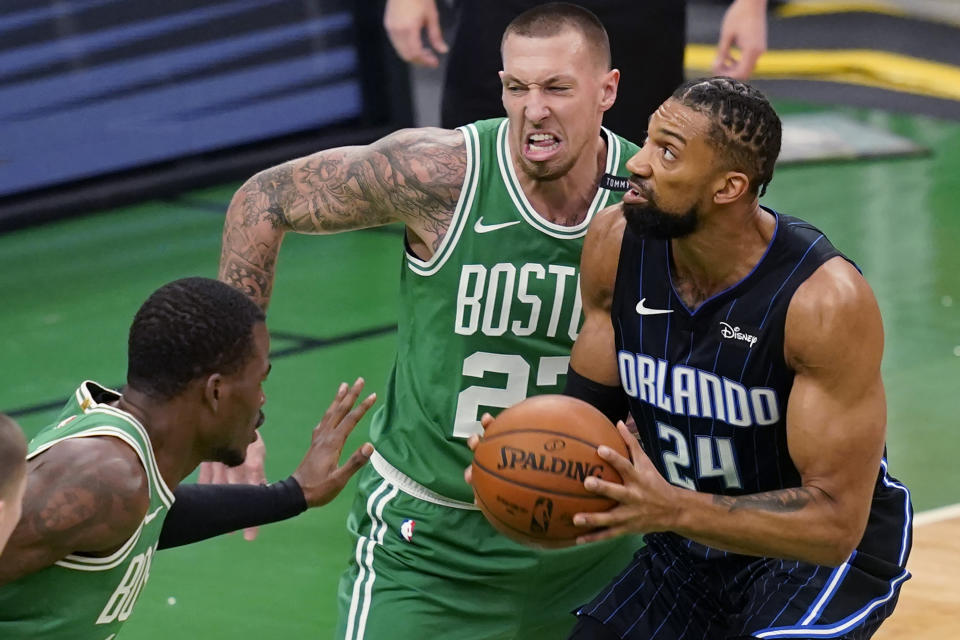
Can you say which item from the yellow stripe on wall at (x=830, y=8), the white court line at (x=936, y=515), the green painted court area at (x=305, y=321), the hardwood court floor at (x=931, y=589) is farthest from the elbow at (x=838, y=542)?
the yellow stripe on wall at (x=830, y=8)

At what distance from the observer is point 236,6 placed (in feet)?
40.4

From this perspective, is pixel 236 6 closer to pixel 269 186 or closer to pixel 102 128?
pixel 102 128

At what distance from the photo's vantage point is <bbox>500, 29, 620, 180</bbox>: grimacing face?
4617 mm

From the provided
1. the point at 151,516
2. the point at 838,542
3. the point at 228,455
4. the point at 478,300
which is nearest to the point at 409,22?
the point at 478,300

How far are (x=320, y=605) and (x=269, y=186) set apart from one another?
180 centimetres

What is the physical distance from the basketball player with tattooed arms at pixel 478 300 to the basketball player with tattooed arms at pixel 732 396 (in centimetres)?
35

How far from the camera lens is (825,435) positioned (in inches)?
152

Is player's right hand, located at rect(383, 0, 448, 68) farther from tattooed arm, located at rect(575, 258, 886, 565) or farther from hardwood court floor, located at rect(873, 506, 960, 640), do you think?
tattooed arm, located at rect(575, 258, 886, 565)

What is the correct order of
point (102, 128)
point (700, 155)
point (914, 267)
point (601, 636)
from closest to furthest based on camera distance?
point (700, 155)
point (601, 636)
point (914, 267)
point (102, 128)

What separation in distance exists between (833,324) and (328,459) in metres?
1.38

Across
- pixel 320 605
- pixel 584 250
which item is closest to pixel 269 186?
pixel 584 250

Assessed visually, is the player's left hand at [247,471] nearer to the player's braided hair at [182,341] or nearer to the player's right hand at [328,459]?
the player's right hand at [328,459]

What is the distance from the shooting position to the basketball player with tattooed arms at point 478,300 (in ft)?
15.3

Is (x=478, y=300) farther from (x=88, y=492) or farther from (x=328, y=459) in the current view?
(x=88, y=492)
